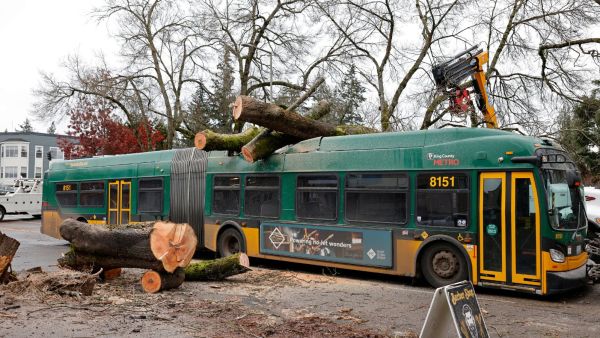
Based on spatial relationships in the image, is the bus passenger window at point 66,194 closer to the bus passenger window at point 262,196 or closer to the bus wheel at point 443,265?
the bus passenger window at point 262,196

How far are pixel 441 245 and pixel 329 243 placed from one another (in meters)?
2.38

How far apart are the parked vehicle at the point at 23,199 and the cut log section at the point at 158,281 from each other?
24788 millimetres

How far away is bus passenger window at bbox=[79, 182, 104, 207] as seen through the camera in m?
17.3

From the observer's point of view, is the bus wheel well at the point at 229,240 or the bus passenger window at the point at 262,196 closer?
the bus passenger window at the point at 262,196

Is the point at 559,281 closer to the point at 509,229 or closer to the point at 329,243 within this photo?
the point at 509,229

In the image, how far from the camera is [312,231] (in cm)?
1155

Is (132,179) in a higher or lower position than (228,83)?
lower

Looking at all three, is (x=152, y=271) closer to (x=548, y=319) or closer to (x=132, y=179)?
(x=548, y=319)

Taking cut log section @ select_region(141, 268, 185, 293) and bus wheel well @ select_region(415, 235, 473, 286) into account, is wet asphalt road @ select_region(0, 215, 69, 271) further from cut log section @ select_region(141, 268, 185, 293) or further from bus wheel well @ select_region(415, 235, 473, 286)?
bus wheel well @ select_region(415, 235, 473, 286)

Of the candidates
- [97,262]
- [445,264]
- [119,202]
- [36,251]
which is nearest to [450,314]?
[445,264]

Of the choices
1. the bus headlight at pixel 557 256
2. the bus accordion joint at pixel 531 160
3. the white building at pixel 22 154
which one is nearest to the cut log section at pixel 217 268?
the bus accordion joint at pixel 531 160

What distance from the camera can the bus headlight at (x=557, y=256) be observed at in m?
8.59

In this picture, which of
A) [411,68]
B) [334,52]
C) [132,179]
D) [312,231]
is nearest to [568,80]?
[411,68]

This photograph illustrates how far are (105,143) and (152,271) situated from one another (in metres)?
32.3
